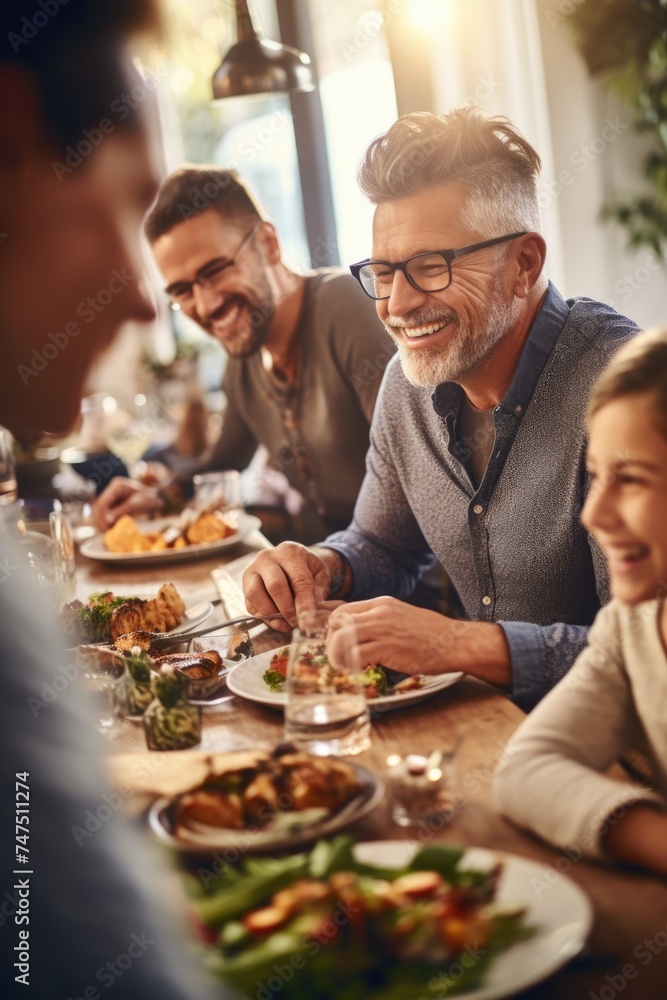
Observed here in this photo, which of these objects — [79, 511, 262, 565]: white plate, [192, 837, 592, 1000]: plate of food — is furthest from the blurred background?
[192, 837, 592, 1000]: plate of food

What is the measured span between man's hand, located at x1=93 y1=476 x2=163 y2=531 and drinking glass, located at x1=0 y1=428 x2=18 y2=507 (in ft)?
0.81

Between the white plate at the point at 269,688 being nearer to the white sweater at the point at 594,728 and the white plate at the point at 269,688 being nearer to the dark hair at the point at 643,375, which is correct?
the white sweater at the point at 594,728

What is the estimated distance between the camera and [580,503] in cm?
167

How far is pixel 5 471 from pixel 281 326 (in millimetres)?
854

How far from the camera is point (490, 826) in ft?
3.15

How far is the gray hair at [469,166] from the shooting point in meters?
1.77

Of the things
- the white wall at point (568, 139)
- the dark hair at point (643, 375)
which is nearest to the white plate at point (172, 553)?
the white wall at point (568, 139)

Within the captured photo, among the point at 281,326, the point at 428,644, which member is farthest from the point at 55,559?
the point at 281,326

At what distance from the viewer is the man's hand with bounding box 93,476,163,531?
2.81 m

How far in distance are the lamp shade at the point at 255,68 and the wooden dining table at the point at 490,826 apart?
→ 188 cm

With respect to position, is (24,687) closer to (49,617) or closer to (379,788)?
(49,617)

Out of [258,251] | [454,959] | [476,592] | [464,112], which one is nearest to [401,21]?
[258,251]

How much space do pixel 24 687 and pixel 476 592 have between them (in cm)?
132

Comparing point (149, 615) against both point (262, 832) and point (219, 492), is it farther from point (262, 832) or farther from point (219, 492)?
point (219, 492)
